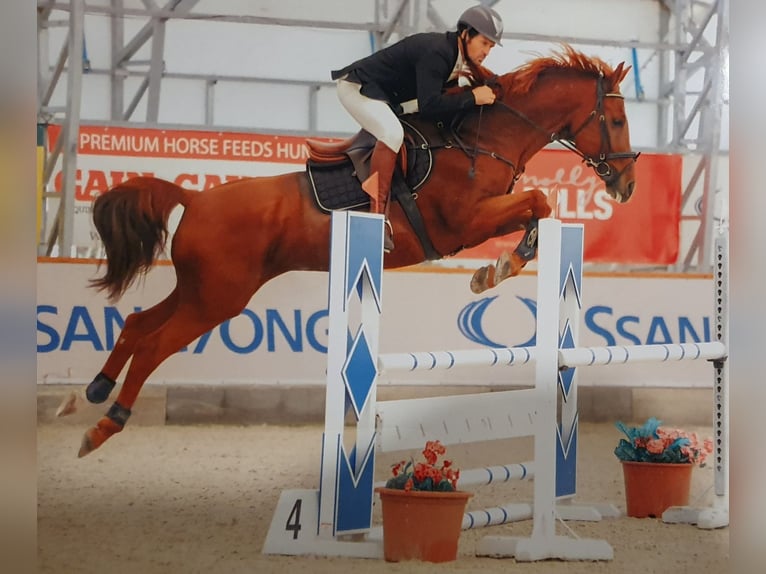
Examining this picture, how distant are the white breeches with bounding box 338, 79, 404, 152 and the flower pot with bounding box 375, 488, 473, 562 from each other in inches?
35.5

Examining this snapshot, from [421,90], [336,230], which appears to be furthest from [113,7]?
[336,230]

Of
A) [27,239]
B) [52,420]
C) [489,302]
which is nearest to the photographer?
[27,239]

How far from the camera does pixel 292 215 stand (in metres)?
2.84

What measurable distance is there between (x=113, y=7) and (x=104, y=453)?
1168 millimetres

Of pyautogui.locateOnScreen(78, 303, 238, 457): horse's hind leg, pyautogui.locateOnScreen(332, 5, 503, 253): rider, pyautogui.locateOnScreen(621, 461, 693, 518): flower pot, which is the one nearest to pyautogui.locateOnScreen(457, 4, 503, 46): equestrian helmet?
pyautogui.locateOnScreen(332, 5, 503, 253): rider

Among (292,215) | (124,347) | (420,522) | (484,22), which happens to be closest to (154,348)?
(124,347)

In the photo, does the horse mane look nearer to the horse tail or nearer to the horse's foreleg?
the horse's foreleg

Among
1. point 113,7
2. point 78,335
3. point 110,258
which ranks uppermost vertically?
point 113,7

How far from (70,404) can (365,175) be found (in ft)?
3.11

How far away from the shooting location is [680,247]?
11.3ft

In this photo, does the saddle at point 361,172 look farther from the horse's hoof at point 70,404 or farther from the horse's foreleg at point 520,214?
the horse's hoof at point 70,404

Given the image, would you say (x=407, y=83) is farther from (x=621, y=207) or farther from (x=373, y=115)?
(x=621, y=207)

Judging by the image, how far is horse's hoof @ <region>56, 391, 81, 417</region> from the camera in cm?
274

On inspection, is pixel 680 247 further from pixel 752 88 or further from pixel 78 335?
pixel 78 335
